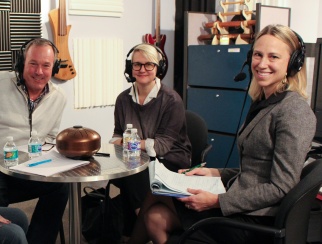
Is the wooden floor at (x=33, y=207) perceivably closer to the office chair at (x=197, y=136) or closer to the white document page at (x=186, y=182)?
the office chair at (x=197, y=136)

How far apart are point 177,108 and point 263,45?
911 mm

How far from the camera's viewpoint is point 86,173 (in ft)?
5.44

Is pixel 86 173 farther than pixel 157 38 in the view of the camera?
No

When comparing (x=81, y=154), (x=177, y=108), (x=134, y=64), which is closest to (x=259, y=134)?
(x=81, y=154)

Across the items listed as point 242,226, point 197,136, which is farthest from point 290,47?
point 197,136

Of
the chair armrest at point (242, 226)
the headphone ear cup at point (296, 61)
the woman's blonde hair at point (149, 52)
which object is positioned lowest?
the chair armrest at point (242, 226)

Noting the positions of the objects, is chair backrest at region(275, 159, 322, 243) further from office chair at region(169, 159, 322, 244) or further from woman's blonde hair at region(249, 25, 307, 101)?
woman's blonde hair at region(249, 25, 307, 101)

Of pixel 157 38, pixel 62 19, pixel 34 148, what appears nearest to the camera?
pixel 34 148

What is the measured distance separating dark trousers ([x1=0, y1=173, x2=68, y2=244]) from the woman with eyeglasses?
0.39 m

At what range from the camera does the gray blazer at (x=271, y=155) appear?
1.41m

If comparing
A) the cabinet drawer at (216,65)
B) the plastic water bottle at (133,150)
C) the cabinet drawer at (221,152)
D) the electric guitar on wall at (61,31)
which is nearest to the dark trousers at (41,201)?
the plastic water bottle at (133,150)

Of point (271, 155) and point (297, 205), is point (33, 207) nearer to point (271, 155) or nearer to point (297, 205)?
point (271, 155)

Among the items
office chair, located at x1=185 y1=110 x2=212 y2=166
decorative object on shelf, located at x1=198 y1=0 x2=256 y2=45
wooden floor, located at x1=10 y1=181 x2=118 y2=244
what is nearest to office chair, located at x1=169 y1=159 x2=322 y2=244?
office chair, located at x1=185 y1=110 x2=212 y2=166

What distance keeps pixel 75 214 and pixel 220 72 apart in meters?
2.14
